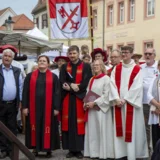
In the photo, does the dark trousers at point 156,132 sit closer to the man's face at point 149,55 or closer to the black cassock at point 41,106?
the man's face at point 149,55

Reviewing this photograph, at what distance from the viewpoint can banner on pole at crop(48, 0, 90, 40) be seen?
9852mm

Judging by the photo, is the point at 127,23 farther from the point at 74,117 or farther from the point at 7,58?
the point at 7,58

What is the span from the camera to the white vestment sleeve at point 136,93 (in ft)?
20.7

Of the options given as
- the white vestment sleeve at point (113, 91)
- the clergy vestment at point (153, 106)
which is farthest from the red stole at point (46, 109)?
the clergy vestment at point (153, 106)

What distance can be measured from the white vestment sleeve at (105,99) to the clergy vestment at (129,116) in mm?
105

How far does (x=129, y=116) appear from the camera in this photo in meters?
6.33

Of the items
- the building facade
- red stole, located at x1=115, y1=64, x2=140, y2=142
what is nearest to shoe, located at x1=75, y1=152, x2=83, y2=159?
red stole, located at x1=115, y1=64, x2=140, y2=142

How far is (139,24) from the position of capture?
28.4m

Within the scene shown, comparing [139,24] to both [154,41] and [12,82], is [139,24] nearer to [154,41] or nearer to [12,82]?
[154,41]

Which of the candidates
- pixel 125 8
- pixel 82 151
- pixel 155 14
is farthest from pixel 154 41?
pixel 82 151

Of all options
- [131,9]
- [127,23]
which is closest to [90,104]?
[127,23]

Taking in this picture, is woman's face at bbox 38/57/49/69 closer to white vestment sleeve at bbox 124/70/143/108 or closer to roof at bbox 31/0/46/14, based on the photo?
white vestment sleeve at bbox 124/70/143/108

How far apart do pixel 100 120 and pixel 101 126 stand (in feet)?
0.33

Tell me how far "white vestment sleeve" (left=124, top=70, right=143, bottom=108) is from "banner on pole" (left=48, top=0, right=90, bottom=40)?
12.3 feet
